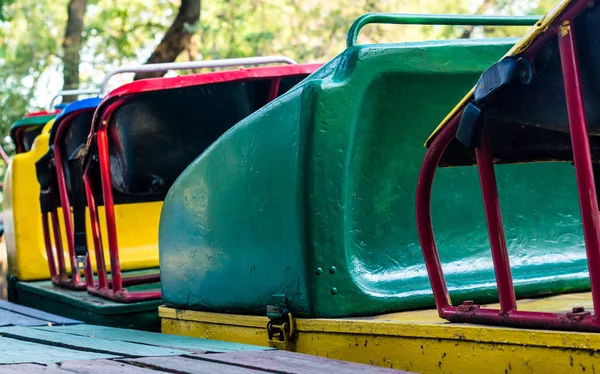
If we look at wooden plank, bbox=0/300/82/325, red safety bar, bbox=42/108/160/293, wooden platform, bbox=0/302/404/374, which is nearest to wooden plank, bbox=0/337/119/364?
wooden platform, bbox=0/302/404/374

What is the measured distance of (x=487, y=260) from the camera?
3.41 m

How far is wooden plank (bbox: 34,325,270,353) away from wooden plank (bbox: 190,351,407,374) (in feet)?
0.49

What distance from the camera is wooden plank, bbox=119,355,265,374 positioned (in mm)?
2283

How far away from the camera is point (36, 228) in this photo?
6625mm

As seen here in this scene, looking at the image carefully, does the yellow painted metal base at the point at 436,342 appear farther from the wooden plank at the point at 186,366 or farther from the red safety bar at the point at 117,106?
the red safety bar at the point at 117,106

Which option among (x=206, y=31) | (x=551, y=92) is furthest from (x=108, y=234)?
(x=206, y=31)

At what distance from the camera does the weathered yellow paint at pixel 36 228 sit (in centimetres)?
660

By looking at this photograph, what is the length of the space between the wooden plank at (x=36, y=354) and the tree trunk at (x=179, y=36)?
9.53m

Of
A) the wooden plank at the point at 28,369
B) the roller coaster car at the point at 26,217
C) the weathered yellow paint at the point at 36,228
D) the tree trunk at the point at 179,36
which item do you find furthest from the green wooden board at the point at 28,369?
the tree trunk at the point at 179,36

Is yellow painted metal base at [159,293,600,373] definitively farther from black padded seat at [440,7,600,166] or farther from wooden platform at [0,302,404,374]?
Answer: black padded seat at [440,7,600,166]

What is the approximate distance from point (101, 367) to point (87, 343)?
27.3 inches

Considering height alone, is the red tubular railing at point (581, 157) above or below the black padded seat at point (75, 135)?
below

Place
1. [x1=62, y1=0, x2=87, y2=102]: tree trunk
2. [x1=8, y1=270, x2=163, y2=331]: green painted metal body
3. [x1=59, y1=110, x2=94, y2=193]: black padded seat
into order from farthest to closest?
[x1=62, y1=0, x2=87, y2=102]: tree trunk, [x1=59, y1=110, x2=94, y2=193]: black padded seat, [x1=8, y1=270, x2=163, y2=331]: green painted metal body

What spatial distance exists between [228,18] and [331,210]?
45.9ft
